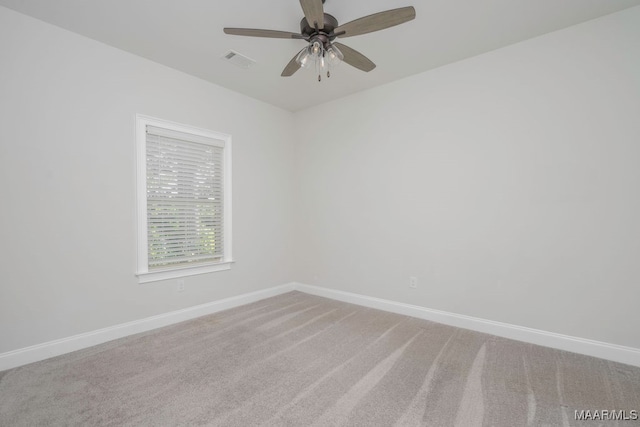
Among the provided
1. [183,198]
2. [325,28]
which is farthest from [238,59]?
[183,198]

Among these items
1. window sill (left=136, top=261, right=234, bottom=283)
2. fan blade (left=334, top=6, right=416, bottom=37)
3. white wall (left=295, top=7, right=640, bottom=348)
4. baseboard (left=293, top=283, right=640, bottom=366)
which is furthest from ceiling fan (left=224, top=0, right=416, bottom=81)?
baseboard (left=293, top=283, right=640, bottom=366)

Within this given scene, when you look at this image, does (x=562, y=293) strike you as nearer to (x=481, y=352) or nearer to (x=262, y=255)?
(x=481, y=352)

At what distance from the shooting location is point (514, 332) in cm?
278

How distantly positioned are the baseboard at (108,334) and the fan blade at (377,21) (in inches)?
128

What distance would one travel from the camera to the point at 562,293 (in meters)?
2.58

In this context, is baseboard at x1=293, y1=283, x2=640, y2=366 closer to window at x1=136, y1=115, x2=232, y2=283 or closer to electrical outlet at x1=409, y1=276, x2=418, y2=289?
electrical outlet at x1=409, y1=276, x2=418, y2=289

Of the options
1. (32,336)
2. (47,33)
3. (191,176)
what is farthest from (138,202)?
(47,33)

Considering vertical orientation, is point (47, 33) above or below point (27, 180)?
above

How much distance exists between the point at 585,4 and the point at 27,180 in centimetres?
476

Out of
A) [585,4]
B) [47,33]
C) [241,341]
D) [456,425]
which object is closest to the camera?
[456,425]

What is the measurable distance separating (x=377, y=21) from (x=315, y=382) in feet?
8.45

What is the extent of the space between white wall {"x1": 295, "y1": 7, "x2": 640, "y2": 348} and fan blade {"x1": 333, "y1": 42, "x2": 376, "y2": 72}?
126 centimetres

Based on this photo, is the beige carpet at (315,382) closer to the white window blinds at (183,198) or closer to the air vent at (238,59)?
the white window blinds at (183,198)

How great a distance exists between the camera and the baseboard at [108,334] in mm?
2300
